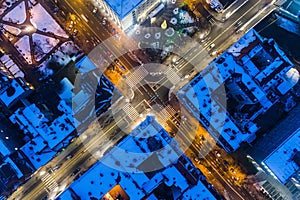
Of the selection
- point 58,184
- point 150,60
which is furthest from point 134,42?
point 58,184

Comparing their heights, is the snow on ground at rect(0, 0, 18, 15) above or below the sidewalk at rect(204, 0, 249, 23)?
above

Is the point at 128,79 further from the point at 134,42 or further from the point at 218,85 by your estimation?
the point at 218,85

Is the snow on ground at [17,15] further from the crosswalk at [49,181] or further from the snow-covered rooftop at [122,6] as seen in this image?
the crosswalk at [49,181]

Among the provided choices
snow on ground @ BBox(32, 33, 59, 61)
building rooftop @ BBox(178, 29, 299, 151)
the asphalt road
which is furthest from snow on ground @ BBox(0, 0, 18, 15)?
building rooftop @ BBox(178, 29, 299, 151)

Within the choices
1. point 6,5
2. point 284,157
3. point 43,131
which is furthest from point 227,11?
point 6,5

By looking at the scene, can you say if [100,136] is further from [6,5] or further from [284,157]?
[284,157]

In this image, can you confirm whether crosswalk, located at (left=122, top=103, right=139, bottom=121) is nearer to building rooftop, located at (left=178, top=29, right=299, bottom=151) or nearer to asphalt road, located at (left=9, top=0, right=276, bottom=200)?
asphalt road, located at (left=9, top=0, right=276, bottom=200)
